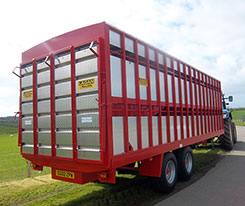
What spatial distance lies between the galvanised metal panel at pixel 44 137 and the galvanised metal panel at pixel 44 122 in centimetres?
10

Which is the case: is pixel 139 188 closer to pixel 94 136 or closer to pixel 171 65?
pixel 94 136

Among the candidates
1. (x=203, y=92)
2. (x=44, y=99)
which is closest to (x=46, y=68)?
(x=44, y=99)

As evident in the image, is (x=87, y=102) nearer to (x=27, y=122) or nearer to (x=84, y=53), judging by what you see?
(x=84, y=53)

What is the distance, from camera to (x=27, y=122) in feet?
16.3

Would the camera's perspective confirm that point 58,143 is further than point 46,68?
No

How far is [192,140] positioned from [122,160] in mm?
3452

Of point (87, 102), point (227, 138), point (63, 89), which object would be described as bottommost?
point (227, 138)

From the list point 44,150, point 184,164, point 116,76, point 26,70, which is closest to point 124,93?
point 116,76

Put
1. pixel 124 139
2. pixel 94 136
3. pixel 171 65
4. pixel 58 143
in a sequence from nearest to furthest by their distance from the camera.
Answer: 1. pixel 94 136
2. pixel 124 139
3. pixel 58 143
4. pixel 171 65

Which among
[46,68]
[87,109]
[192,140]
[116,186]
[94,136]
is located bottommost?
[116,186]

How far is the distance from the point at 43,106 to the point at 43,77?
0.61m

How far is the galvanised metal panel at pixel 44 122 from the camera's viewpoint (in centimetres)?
447

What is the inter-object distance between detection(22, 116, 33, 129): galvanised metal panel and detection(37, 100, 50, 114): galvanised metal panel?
0.38 metres

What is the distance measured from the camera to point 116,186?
225 inches
